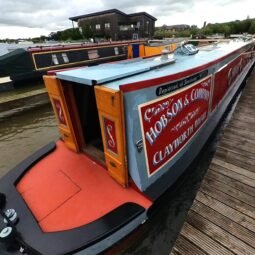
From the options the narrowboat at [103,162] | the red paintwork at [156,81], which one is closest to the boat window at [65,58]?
the narrowboat at [103,162]

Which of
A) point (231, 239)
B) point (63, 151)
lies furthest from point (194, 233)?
point (63, 151)

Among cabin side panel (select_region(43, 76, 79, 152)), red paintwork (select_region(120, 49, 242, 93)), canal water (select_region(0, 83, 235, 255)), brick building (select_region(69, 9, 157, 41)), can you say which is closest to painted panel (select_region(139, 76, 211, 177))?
red paintwork (select_region(120, 49, 242, 93))

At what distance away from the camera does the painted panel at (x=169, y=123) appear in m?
2.23

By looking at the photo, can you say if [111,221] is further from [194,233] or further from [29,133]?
[29,133]

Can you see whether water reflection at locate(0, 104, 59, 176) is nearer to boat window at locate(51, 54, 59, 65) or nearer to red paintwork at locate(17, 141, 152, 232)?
red paintwork at locate(17, 141, 152, 232)

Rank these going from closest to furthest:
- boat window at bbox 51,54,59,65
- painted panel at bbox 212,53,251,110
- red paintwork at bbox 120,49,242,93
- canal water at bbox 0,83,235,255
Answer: red paintwork at bbox 120,49,242,93, canal water at bbox 0,83,235,255, painted panel at bbox 212,53,251,110, boat window at bbox 51,54,59,65

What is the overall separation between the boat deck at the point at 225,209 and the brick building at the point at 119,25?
127ft

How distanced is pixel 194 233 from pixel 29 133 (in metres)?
5.80

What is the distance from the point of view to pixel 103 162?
9.39 feet

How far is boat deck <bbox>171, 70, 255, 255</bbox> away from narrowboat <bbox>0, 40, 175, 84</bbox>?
22.4 feet

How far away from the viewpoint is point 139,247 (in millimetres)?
2752

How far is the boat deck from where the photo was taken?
7.02 feet

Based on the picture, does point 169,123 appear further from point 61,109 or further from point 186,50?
point 186,50

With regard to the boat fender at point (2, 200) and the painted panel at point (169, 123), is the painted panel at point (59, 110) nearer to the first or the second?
the boat fender at point (2, 200)
